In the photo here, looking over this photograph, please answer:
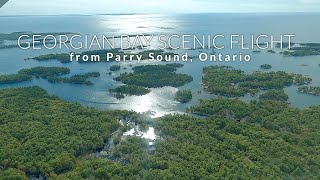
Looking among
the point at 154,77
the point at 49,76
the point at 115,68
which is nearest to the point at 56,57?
the point at 49,76

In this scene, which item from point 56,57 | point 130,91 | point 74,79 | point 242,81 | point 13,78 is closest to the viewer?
point 130,91

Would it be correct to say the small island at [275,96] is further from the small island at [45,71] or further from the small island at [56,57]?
the small island at [56,57]

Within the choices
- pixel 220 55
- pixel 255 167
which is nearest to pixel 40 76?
pixel 220 55

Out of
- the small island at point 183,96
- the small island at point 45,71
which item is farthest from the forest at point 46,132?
the small island at point 45,71

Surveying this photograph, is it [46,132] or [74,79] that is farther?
[74,79]

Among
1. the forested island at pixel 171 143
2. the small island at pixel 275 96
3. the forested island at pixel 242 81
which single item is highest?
the forested island at pixel 242 81

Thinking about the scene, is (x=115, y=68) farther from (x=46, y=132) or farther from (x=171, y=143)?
(x=171, y=143)

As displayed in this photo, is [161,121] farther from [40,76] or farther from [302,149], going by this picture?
[40,76]
